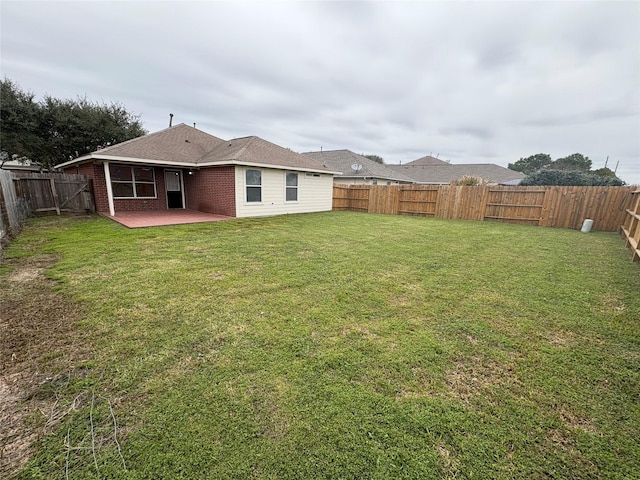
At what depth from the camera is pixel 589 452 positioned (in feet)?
5.30

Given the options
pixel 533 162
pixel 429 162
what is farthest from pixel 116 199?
pixel 533 162

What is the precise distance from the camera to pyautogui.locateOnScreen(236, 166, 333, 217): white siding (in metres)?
11.4

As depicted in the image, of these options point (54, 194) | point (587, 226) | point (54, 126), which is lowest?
point (587, 226)

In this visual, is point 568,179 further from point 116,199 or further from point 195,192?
point 116,199

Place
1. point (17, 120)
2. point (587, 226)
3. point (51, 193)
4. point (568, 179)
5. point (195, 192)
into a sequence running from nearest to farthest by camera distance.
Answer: point (587, 226) < point (51, 193) < point (195, 192) < point (17, 120) < point (568, 179)

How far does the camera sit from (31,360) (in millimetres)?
2346

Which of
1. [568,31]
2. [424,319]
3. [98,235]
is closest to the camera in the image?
[424,319]

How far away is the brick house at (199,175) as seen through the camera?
36.6 ft

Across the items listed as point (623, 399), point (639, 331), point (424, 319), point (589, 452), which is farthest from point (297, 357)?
point (639, 331)

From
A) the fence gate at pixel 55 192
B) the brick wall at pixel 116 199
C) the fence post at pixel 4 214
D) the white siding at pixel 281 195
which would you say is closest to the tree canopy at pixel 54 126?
the brick wall at pixel 116 199

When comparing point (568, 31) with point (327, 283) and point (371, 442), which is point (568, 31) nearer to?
point (327, 283)

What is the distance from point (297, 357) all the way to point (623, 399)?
259 cm

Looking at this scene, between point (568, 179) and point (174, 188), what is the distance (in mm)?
25956

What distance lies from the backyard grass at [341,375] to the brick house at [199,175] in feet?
22.8
